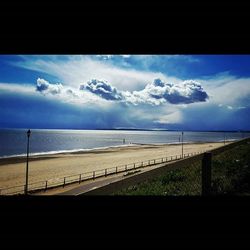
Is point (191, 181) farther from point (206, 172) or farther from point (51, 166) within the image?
point (51, 166)

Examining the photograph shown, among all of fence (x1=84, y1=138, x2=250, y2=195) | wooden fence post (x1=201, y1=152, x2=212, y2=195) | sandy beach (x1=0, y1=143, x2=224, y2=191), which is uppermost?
wooden fence post (x1=201, y1=152, x2=212, y2=195)

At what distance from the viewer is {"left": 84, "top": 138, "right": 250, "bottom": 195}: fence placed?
2619 mm

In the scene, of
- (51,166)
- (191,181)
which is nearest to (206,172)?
(191,181)

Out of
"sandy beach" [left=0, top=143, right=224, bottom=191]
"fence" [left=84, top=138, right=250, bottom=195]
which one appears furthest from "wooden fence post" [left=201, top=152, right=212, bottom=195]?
"sandy beach" [left=0, top=143, right=224, bottom=191]

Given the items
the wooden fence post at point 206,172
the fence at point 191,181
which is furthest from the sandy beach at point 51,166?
the wooden fence post at point 206,172

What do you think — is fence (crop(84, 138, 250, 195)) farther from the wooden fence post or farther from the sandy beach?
the sandy beach

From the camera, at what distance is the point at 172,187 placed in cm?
480

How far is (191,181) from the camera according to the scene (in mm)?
4895

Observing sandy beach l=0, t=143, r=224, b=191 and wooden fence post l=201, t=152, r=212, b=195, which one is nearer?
wooden fence post l=201, t=152, r=212, b=195

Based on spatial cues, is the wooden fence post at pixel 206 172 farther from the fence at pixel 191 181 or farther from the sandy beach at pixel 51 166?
the sandy beach at pixel 51 166

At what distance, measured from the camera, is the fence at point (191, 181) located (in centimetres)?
262
